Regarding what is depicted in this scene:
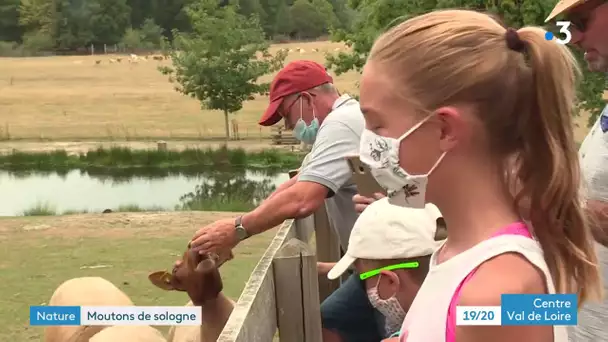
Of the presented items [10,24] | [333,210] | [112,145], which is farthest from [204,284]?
[10,24]

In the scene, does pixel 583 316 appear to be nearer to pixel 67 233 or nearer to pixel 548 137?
pixel 548 137

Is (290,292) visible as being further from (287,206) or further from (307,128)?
(307,128)

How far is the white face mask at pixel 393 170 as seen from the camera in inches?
53.4

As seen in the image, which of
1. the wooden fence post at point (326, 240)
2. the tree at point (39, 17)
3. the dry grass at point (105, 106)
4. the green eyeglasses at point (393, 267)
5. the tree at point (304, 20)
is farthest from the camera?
the tree at point (39, 17)

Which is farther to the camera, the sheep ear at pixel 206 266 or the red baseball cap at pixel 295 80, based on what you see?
the red baseball cap at pixel 295 80

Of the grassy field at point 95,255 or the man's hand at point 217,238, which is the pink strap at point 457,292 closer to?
the man's hand at point 217,238

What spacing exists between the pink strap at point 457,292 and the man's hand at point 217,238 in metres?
1.68

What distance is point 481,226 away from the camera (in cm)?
133

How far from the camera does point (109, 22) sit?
69062 millimetres

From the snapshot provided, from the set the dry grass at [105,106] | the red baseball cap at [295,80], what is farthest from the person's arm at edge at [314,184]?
the dry grass at [105,106]

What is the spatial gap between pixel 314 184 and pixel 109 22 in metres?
69.5

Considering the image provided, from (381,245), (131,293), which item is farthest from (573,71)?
(131,293)

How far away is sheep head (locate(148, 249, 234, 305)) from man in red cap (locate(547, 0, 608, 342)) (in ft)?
4.56
